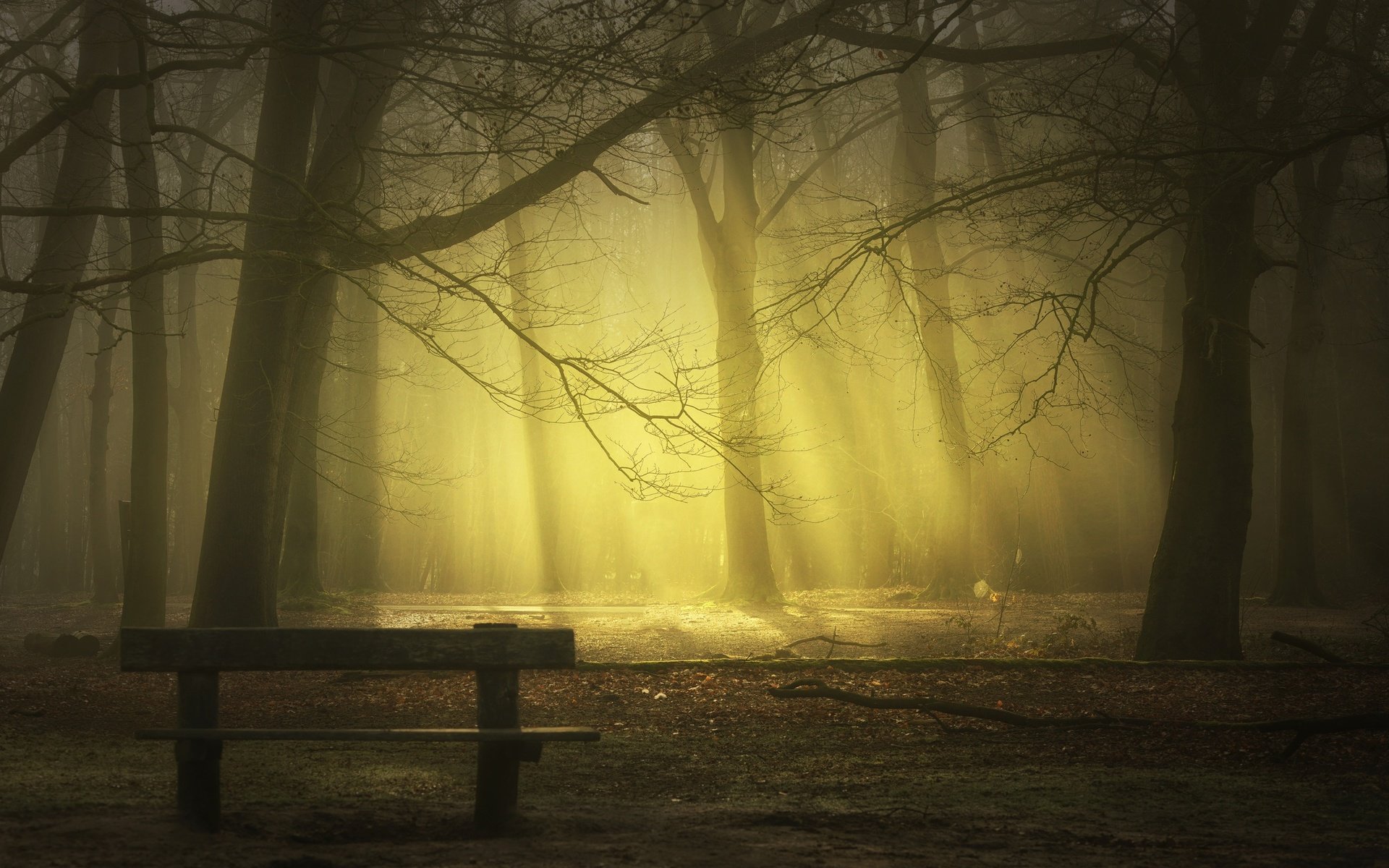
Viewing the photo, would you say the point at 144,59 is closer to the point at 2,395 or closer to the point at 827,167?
the point at 2,395

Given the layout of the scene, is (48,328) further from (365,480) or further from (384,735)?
(365,480)

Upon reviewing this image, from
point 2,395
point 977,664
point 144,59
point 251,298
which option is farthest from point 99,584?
point 977,664

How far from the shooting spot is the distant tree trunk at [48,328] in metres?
12.6

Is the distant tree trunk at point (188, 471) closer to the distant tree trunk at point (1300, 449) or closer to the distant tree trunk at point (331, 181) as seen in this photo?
the distant tree trunk at point (331, 181)

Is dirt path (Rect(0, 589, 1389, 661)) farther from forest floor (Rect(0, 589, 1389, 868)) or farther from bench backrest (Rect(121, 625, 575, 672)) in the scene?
bench backrest (Rect(121, 625, 575, 672))

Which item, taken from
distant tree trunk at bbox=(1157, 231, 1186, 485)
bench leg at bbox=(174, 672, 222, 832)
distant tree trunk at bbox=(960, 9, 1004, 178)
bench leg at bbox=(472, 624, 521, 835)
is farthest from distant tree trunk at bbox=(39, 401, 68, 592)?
bench leg at bbox=(472, 624, 521, 835)

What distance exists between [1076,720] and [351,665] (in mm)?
4780

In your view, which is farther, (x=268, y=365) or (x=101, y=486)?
(x=101, y=486)

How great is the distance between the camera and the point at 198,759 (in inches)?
204

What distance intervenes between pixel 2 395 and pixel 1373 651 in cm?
1439

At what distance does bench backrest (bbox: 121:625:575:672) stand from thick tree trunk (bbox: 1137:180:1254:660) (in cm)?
786

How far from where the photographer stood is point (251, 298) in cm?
1183

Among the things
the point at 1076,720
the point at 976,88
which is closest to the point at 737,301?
the point at 976,88

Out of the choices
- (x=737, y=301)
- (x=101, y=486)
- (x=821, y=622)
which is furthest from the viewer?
(x=101, y=486)
